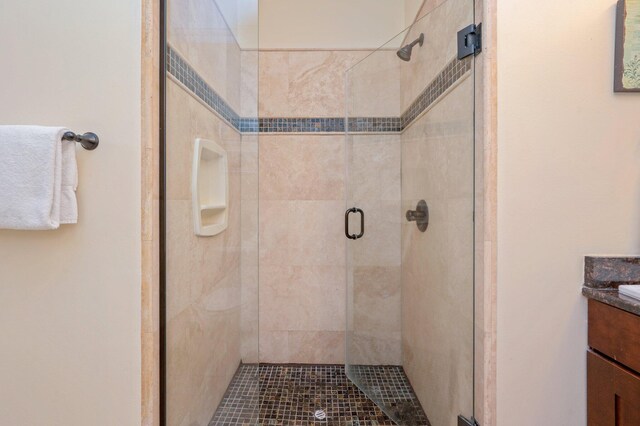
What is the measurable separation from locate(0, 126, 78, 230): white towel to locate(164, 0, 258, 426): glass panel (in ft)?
1.11

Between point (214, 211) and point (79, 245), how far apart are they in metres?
0.49

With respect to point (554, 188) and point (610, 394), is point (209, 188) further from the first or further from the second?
point (610, 394)

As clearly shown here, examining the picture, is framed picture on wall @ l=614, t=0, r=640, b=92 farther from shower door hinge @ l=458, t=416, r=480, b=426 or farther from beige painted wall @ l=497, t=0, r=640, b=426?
shower door hinge @ l=458, t=416, r=480, b=426

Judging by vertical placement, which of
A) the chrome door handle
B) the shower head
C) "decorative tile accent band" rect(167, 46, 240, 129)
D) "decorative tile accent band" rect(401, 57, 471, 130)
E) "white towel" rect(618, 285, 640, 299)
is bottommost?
"white towel" rect(618, 285, 640, 299)

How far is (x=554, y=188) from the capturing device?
108cm

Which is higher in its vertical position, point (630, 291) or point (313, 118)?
point (313, 118)

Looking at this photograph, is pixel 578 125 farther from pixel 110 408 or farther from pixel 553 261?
pixel 110 408

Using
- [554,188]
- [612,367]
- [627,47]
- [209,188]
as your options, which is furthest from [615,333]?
[209,188]

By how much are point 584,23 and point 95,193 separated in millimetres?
1700

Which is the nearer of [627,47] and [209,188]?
[627,47]

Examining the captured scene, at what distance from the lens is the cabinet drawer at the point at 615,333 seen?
2.89 ft

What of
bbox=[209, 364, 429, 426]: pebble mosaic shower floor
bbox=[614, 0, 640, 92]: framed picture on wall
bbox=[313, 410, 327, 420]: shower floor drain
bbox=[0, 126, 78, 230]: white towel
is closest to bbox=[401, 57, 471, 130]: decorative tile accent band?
bbox=[614, 0, 640, 92]: framed picture on wall

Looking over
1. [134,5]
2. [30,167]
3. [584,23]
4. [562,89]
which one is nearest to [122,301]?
[30,167]

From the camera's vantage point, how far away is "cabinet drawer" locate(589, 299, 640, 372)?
34.6 inches
